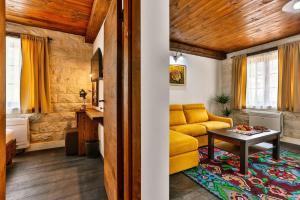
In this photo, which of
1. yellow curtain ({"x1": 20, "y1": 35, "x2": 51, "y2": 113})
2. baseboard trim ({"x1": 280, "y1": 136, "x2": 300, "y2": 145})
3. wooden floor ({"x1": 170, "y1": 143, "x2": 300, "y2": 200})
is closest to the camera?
wooden floor ({"x1": 170, "y1": 143, "x2": 300, "y2": 200})

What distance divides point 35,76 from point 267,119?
18.3 feet

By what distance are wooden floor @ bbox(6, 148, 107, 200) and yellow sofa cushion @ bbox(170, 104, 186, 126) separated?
5.73 ft

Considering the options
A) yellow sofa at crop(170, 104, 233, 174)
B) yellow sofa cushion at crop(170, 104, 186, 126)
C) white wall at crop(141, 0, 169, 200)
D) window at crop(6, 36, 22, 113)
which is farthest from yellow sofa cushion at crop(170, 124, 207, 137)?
window at crop(6, 36, 22, 113)

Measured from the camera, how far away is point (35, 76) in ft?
9.63

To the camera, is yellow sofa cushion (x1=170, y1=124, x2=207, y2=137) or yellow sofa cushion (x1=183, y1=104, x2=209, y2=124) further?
yellow sofa cushion (x1=183, y1=104, x2=209, y2=124)

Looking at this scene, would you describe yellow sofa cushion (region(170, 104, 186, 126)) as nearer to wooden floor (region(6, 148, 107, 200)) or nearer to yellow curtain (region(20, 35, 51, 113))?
wooden floor (region(6, 148, 107, 200))

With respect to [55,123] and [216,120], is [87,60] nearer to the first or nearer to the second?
[55,123]

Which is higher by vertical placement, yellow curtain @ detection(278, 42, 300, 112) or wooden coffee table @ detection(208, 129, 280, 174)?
yellow curtain @ detection(278, 42, 300, 112)

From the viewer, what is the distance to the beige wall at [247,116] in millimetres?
3436

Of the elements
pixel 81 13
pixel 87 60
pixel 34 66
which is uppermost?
pixel 81 13

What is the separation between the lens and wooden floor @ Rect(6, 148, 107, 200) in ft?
5.46

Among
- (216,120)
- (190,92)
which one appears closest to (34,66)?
(190,92)

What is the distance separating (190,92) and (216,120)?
1110 millimetres

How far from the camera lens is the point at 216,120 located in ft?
12.4
